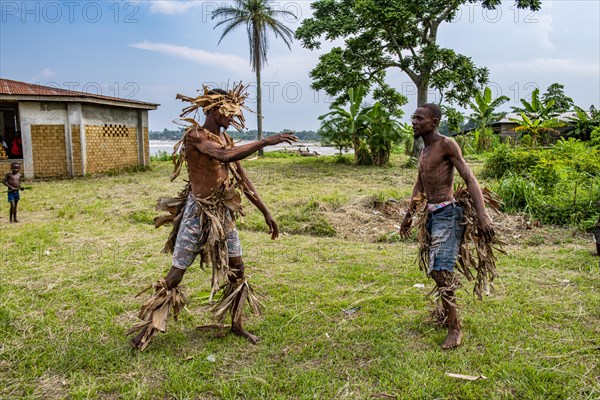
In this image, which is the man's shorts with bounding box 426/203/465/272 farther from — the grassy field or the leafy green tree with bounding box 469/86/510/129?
the leafy green tree with bounding box 469/86/510/129

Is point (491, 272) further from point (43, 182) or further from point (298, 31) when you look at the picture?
point (298, 31)

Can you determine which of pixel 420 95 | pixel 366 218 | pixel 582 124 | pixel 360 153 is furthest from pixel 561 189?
pixel 582 124

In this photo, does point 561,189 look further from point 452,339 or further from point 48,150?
point 48,150

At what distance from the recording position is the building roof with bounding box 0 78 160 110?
1303 centimetres

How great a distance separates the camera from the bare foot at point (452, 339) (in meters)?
3.08

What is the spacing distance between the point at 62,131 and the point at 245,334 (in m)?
13.0

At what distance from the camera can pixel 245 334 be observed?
3291 millimetres

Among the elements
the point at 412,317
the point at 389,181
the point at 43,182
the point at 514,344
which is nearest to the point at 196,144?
the point at 412,317

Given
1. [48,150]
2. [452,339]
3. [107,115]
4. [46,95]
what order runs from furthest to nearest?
[107,115] → [48,150] → [46,95] → [452,339]

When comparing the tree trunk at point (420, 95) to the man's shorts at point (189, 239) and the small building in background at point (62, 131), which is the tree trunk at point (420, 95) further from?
the man's shorts at point (189, 239)

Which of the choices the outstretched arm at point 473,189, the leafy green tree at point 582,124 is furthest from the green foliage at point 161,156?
the outstretched arm at point 473,189

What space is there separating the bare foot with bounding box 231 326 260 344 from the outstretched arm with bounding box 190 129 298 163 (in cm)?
130

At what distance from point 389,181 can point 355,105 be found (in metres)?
5.21

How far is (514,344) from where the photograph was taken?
313 centimetres
